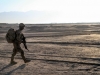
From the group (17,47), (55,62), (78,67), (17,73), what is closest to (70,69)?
(78,67)

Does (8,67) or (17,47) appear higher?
(17,47)

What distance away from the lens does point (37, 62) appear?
32.0 feet

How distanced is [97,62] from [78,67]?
1.22m

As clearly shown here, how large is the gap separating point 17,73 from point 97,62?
3.59 metres

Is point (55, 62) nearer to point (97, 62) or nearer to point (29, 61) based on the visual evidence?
point (29, 61)

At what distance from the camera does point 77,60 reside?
980 cm

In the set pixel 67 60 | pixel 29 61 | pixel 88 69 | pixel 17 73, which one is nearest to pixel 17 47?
pixel 29 61

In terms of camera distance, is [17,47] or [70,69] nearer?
[70,69]

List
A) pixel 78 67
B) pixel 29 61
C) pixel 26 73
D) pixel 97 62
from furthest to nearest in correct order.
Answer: pixel 29 61, pixel 97 62, pixel 78 67, pixel 26 73

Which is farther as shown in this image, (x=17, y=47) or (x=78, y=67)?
(x=17, y=47)

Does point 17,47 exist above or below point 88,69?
above

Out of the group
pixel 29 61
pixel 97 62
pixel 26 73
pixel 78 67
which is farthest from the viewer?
pixel 29 61

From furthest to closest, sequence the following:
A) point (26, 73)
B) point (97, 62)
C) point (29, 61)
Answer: point (29, 61) → point (97, 62) → point (26, 73)

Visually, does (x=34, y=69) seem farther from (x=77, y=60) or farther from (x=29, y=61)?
(x=77, y=60)
